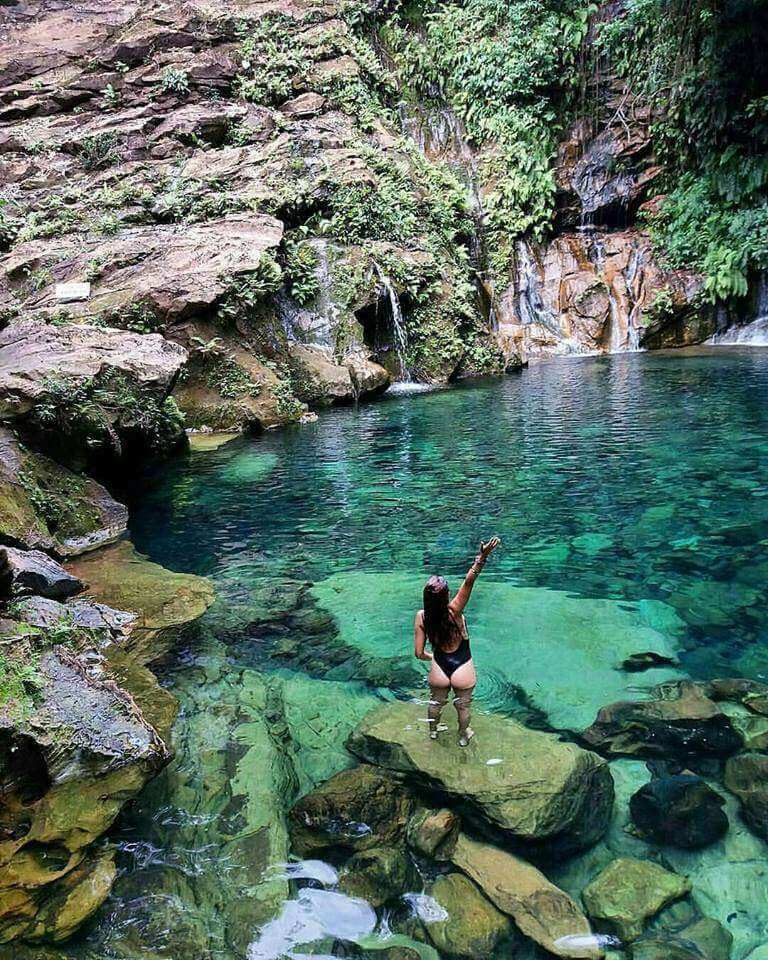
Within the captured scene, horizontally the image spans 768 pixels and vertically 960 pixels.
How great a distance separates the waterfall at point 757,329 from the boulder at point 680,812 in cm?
1818

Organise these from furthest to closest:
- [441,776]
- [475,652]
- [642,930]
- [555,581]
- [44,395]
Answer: [44,395] < [555,581] < [475,652] < [441,776] < [642,930]

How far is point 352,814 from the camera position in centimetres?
327

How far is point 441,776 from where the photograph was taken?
132 inches

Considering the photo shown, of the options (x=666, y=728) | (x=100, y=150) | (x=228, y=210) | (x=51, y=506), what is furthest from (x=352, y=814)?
(x=100, y=150)

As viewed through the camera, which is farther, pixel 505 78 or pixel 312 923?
pixel 505 78

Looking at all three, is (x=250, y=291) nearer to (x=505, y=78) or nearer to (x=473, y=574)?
(x=473, y=574)

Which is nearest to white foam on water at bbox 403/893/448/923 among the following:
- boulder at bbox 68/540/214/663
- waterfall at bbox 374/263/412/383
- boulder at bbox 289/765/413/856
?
boulder at bbox 289/765/413/856

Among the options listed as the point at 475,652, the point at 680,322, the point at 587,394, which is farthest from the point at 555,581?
the point at 680,322

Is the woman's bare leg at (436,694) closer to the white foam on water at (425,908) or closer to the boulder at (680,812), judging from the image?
the white foam on water at (425,908)

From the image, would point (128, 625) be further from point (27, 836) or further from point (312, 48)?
point (312, 48)

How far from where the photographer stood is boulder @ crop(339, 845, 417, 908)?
2.88 m

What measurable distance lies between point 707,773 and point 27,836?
3.29 metres

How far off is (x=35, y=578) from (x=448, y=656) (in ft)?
11.3

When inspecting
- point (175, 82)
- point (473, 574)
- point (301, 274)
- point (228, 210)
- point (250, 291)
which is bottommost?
point (473, 574)
